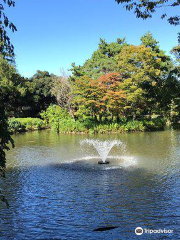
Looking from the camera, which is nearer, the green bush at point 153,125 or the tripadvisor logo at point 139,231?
the tripadvisor logo at point 139,231

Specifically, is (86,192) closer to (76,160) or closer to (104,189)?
(104,189)

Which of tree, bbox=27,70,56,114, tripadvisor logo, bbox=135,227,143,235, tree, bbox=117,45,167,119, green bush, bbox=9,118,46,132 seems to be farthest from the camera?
tree, bbox=27,70,56,114

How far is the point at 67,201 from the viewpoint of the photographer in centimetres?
761

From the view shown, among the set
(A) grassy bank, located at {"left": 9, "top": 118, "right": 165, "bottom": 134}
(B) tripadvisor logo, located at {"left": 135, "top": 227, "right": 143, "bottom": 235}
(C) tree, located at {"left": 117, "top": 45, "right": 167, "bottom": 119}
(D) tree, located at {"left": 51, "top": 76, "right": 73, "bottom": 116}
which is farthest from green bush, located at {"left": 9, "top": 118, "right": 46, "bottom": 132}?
(B) tripadvisor logo, located at {"left": 135, "top": 227, "right": 143, "bottom": 235}

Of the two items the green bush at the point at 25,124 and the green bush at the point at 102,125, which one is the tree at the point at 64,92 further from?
the green bush at the point at 25,124

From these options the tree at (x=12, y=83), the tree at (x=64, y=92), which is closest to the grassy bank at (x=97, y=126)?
the tree at (x=64, y=92)

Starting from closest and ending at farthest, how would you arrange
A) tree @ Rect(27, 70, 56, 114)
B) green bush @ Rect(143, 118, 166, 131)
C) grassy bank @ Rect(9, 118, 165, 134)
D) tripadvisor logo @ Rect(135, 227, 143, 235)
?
tripadvisor logo @ Rect(135, 227, 143, 235), grassy bank @ Rect(9, 118, 165, 134), green bush @ Rect(143, 118, 166, 131), tree @ Rect(27, 70, 56, 114)

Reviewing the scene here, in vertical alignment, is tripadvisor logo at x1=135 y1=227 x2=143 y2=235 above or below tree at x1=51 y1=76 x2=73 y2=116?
below

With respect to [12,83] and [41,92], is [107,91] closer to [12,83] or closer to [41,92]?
[12,83]

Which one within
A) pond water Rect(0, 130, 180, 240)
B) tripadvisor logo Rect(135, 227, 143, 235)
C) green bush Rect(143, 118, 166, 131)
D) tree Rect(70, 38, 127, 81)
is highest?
tree Rect(70, 38, 127, 81)

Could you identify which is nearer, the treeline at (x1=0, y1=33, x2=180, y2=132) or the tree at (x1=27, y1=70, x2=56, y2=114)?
the treeline at (x1=0, y1=33, x2=180, y2=132)

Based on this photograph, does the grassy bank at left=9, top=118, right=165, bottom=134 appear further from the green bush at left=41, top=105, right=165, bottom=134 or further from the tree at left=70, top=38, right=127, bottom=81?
the tree at left=70, top=38, right=127, bottom=81

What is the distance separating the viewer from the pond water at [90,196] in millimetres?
5781

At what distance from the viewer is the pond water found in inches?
228
